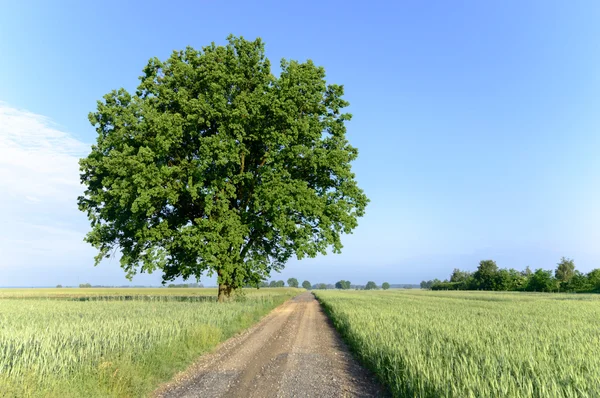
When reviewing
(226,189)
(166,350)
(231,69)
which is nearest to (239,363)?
(166,350)

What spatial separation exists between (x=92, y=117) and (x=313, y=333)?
79.5 ft

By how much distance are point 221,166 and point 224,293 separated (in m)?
11.3

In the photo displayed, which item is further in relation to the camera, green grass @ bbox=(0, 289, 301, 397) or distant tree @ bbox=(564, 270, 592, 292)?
distant tree @ bbox=(564, 270, 592, 292)

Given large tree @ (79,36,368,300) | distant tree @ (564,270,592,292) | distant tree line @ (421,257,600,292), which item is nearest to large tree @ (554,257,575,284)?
distant tree line @ (421,257,600,292)

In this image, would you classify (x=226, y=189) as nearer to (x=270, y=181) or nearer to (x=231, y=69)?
(x=270, y=181)

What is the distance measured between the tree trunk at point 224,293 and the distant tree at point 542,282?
111m

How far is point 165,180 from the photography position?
26562mm

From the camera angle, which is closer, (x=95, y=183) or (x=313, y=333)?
(x=313, y=333)

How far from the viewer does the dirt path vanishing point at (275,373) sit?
8.55 metres

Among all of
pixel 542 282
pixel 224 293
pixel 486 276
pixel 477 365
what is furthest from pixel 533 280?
pixel 477 365

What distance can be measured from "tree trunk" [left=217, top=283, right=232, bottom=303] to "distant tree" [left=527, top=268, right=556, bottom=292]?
366ft

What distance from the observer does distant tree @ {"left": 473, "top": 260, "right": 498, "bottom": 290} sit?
455ft

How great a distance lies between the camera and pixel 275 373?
10.1 meters

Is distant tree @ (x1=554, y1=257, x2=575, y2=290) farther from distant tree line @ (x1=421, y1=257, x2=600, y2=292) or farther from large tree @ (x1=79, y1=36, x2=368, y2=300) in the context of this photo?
large tree @ (x1=79, y1=36, x2=368, y2=300)
